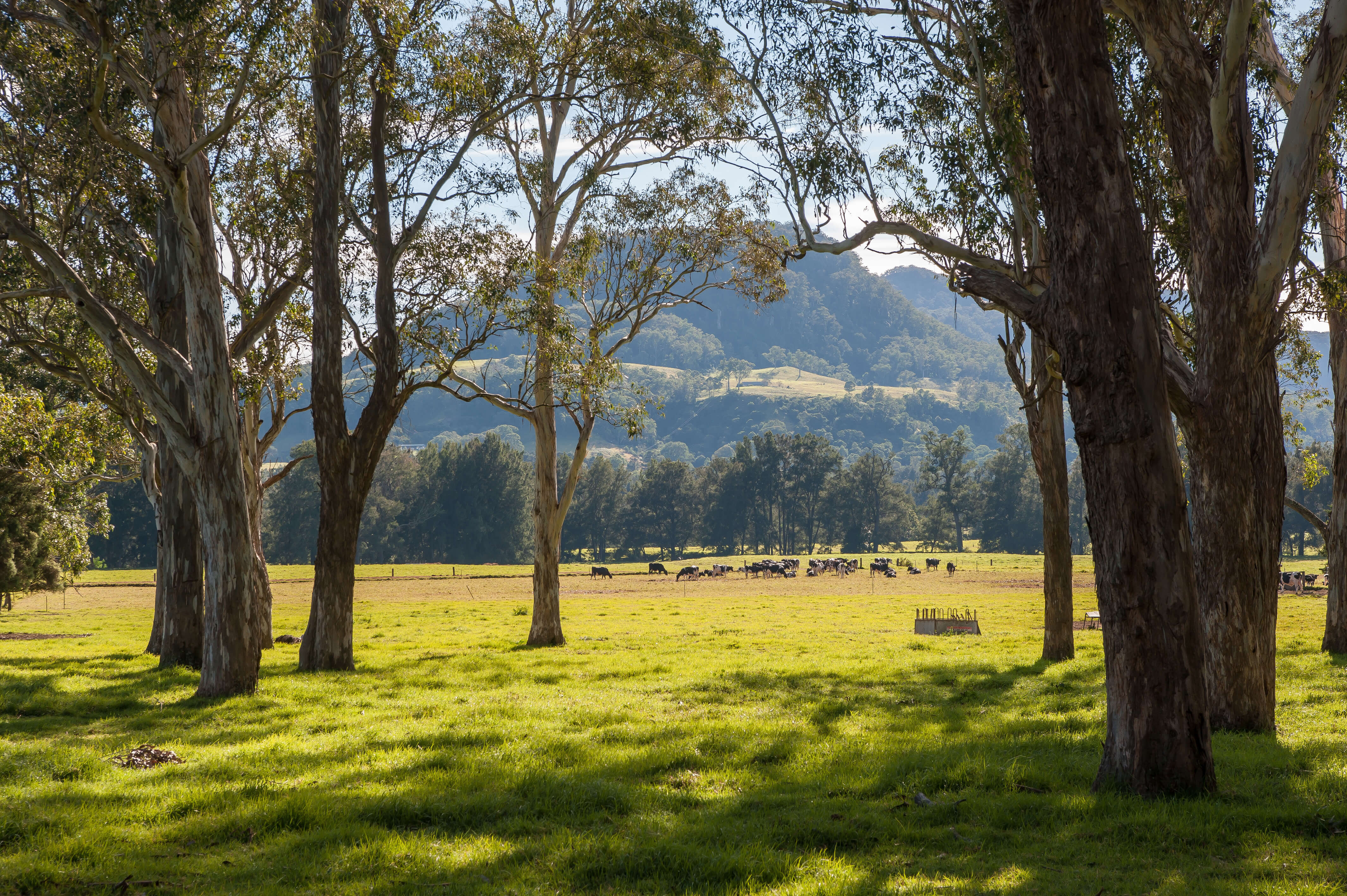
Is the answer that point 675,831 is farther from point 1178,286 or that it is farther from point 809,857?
point 1178,286

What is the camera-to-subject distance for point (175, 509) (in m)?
14.3

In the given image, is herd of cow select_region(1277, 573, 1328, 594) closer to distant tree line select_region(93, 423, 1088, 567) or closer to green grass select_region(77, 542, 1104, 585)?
green grass select_region(77, 542, 1104, 585)

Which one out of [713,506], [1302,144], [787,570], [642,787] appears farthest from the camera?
[713,506]

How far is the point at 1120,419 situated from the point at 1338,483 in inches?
495

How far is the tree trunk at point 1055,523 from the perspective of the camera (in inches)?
594

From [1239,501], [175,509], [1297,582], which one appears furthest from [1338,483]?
[1297,582]

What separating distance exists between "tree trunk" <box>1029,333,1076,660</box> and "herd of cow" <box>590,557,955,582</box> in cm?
4479

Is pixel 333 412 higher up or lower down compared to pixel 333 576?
higher up

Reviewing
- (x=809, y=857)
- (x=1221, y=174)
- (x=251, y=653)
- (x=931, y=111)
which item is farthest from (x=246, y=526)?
(x=931, y=111)

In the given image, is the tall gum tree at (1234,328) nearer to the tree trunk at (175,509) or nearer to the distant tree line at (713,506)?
the tree trunk at (175,509)

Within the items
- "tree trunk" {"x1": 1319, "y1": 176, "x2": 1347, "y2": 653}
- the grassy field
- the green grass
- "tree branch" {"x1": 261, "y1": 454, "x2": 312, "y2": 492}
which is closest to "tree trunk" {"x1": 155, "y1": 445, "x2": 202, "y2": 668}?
the grassy field

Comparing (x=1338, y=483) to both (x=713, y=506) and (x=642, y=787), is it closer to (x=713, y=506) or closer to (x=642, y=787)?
(x=642, y=787)

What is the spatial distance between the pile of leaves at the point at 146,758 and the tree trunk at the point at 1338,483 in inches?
672

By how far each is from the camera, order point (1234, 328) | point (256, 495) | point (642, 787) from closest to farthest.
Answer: point (642, 787) → point (1234, 328) → point (256, 495)
